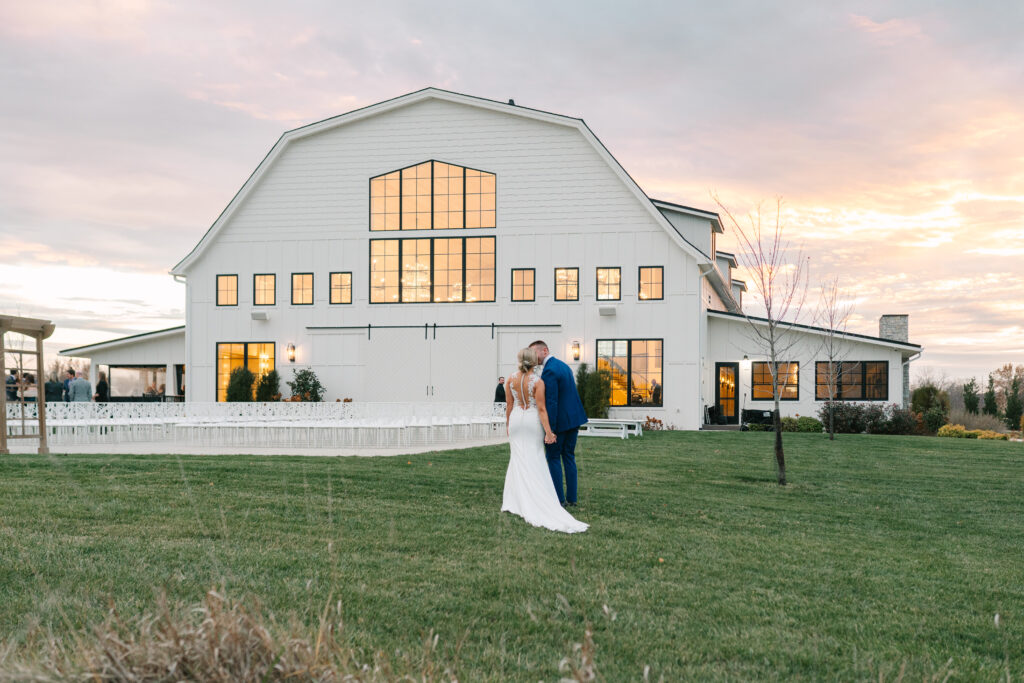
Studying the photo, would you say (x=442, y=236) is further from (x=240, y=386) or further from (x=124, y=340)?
(x=124, y=340)

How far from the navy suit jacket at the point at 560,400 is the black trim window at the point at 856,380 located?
1877cm

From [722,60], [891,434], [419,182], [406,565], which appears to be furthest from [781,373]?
[406,565]

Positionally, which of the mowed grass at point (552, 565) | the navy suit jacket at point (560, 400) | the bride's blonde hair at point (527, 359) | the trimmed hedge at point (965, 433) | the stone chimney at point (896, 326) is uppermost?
the stone chimney at point (896, 326)

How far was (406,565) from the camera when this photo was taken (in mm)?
5227

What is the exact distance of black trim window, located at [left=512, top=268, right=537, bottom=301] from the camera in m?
23.6

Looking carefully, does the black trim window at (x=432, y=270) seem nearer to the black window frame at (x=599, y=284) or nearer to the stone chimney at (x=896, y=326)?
the black window frame at (x=599, y=284)

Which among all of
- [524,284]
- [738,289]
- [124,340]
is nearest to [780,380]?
[524,284]

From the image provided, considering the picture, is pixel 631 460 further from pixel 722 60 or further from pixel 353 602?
pixel 722 60

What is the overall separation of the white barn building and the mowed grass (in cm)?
1314

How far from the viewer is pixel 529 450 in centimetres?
760

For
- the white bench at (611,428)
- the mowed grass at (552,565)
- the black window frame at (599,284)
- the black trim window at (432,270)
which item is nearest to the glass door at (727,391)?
the black window frame at (599,284)

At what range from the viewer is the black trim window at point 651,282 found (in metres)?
23.2

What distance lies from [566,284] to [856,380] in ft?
32.4

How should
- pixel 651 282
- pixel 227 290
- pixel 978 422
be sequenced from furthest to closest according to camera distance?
1. pixel 978 422
2. pixel 227 290
3. pixel 651 282
